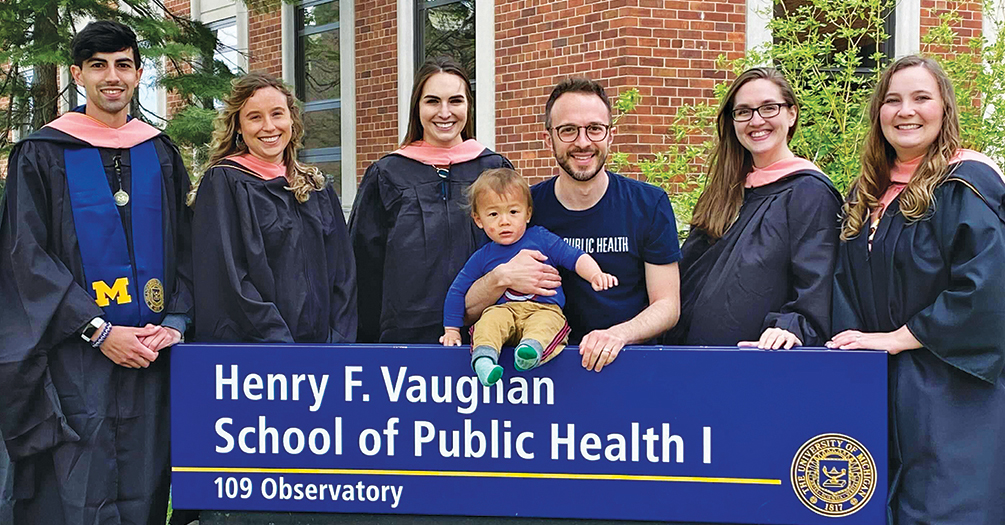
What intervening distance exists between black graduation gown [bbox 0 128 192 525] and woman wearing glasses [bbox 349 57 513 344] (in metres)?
0.70

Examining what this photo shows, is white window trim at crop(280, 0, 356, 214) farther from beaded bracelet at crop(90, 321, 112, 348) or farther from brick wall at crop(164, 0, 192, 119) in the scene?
beaded bracelet at crop(90, 321, 112, 348)

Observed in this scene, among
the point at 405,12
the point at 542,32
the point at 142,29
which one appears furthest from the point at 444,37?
the point at 142,29

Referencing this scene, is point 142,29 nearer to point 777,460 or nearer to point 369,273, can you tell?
point 369,273

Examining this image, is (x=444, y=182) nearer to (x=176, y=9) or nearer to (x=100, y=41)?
(x=100, y=41)

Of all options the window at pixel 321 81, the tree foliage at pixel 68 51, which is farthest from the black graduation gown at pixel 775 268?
the window at pixel 321 81

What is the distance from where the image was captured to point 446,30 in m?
8.95

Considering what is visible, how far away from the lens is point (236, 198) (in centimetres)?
322

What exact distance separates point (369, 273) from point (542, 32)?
4.49 m

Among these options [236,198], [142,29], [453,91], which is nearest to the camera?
[236,198]

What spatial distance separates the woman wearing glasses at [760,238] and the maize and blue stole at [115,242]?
176cm

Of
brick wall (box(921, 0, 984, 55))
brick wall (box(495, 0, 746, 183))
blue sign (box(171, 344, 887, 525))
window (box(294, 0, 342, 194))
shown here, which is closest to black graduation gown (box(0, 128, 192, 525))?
blue sign (box(171, 344, 887, 525))

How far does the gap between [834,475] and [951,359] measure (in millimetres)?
462

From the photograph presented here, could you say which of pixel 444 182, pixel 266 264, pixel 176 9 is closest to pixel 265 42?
pixel 176 9

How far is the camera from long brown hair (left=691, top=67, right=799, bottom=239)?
3207 mm
